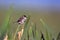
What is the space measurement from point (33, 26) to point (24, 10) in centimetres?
14

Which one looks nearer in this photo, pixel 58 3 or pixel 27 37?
pixel 27 37

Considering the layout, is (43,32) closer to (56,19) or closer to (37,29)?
(37,29)

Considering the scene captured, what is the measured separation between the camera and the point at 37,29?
3.09 ft

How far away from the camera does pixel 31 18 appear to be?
957mm

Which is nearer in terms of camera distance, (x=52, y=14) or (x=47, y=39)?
(x=47, y=39)

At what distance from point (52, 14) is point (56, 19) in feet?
0.16

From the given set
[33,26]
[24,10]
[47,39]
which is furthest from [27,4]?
[47,39]

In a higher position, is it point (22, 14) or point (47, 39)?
point (22, 14)

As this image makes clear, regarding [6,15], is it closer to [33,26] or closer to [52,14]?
[33,26]

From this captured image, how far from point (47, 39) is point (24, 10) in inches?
11.1

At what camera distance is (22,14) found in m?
0.98

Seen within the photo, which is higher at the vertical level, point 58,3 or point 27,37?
point 58,3

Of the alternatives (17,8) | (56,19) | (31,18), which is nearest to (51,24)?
(56,19)

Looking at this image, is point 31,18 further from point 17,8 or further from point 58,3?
point 58,3
